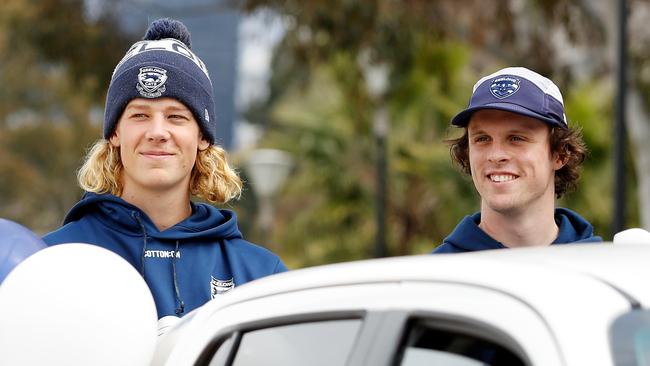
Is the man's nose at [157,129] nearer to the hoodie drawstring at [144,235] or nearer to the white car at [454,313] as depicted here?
the hoodie drawstring at [144,235]

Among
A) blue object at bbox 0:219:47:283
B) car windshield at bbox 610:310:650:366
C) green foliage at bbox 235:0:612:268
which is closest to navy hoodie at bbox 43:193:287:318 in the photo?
blue object at bbox 0:219:47:283

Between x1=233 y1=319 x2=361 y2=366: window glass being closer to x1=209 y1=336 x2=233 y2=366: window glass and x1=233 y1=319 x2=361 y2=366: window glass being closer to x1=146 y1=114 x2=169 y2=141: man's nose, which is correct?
x1=209 y1=336 x2=233 y2=366: window glass

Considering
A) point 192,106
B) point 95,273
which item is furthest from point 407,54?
point 95,273

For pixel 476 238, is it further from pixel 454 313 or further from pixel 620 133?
pixel 620 133

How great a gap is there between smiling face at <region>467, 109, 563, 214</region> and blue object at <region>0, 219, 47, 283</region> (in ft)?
4.20

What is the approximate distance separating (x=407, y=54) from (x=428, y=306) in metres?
13.7

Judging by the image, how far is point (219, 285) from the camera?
362 centimetres

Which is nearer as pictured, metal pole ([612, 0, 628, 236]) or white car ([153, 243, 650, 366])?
white car ([153, 243, 650, 366])

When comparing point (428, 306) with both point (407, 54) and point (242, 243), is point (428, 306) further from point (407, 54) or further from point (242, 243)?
point (407, 54)

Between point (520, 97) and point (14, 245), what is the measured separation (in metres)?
1.45

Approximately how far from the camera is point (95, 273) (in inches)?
109

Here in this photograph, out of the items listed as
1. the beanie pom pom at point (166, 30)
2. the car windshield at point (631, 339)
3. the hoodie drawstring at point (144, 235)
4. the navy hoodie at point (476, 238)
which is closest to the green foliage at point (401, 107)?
the beanie pom pom at point (166, 30)

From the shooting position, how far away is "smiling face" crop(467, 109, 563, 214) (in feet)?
12.1

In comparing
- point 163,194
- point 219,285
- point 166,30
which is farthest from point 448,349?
point 166,30
